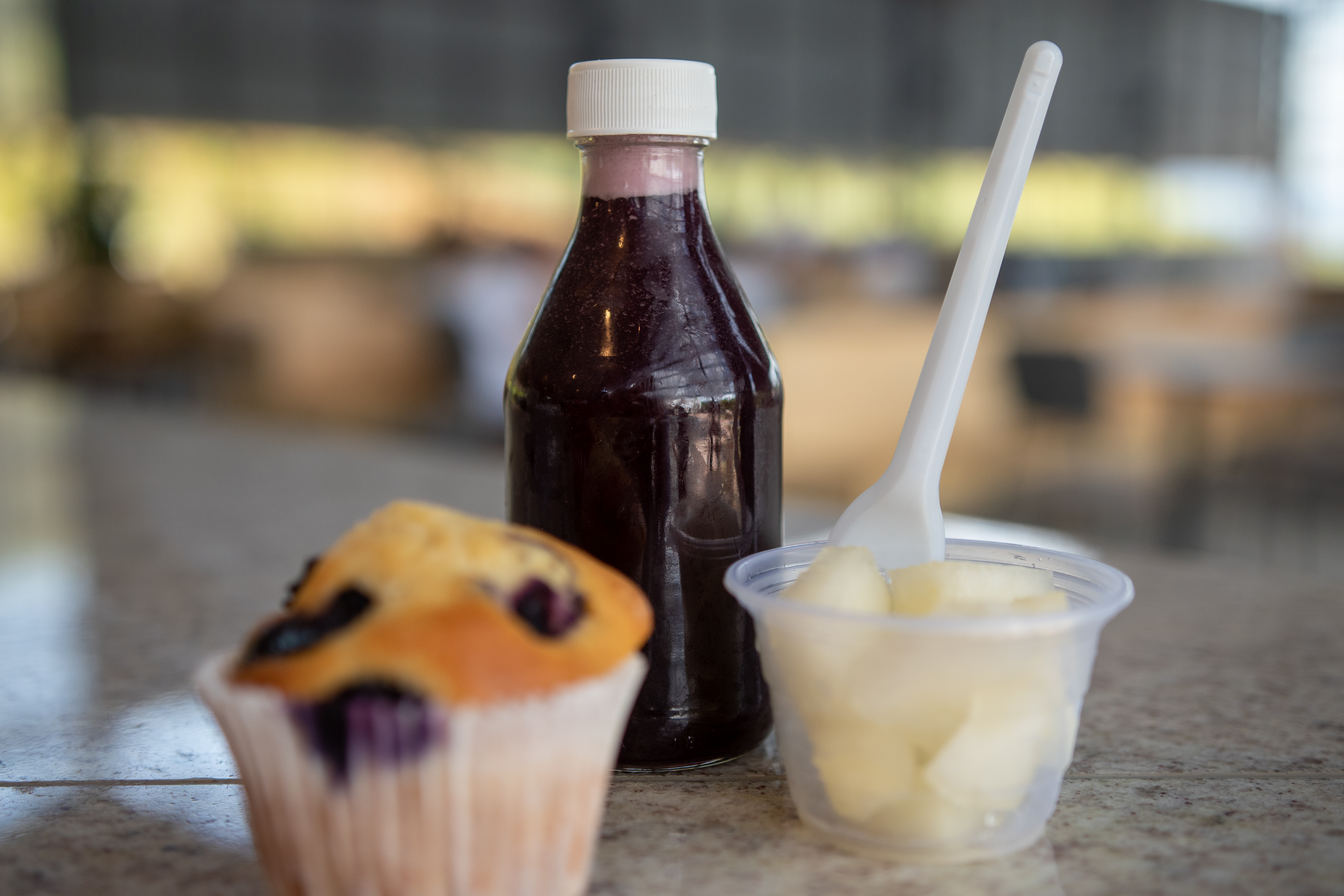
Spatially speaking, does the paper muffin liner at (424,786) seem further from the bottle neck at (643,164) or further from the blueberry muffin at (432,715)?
the bottle neck at (643,164)

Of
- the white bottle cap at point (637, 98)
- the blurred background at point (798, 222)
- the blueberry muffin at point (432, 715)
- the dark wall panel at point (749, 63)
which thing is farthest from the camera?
the dark wall panel at point (749, 63)

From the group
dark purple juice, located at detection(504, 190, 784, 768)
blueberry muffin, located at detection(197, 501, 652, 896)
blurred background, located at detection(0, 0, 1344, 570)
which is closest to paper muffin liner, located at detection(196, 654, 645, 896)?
blueberry muffin, located at detection(197, 501, 652, 896)

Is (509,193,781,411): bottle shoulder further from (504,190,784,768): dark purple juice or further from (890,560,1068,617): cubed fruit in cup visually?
(890,560,1068,617): cubed fruit in cup

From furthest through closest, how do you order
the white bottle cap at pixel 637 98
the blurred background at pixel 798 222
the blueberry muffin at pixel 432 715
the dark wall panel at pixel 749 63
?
the dark wall panel at pixel 749 63 < the blurred background at pixel 798 222 < the white bottle cap at pixel 637 98 < the blueberry muffin at pixel 432 715

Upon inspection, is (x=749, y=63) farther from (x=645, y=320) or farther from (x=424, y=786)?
(x=424, y=786)

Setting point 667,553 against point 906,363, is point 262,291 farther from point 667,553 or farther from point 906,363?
point 667,553

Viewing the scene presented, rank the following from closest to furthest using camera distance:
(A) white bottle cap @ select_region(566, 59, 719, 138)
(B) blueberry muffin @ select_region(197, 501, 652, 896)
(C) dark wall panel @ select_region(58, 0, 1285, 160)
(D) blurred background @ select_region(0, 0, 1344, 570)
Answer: (B) blueberry muffin @ select_region(197, 501, 652, 896) < (A) white bottle cap @ select_region(566, 59, 719, 138) < (D) blurred background @ select_region(0, 0, 1344, 570) < (C) dark wall panel @ select_region(58, 0, 1285, 160)

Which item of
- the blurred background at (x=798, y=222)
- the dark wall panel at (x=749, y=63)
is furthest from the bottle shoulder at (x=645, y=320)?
the dark wall panel at (x=749, y=63)

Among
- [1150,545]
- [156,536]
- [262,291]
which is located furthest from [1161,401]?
[262,291]
